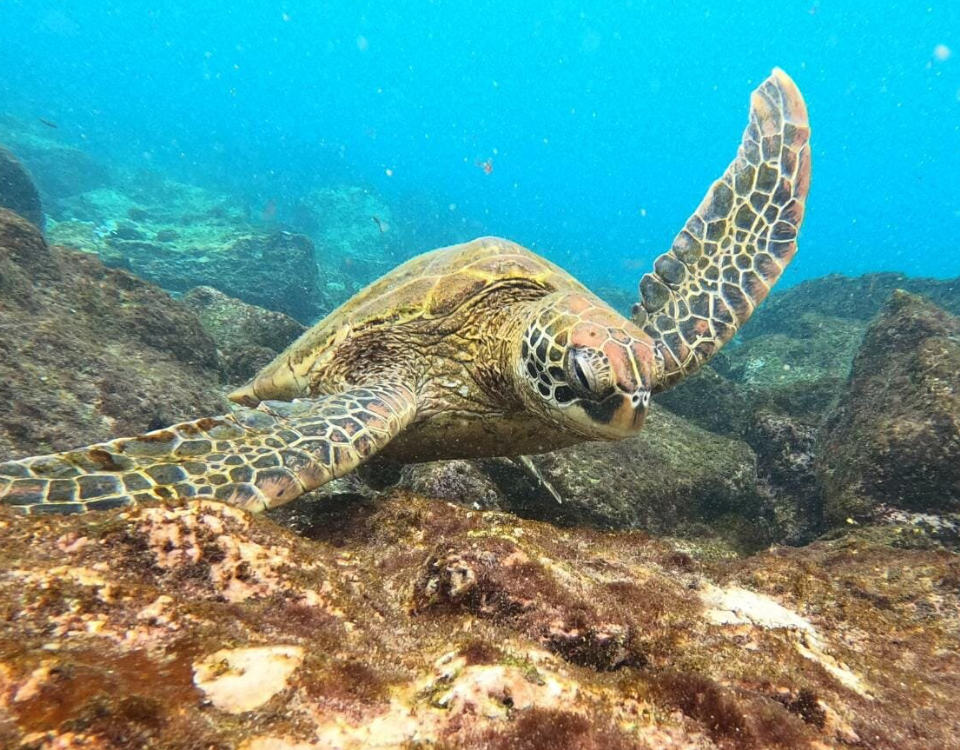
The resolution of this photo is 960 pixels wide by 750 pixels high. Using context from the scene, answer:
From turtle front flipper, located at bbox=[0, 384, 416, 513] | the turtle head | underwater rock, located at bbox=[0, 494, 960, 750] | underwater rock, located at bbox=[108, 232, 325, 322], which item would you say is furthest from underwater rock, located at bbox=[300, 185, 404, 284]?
underwater rock, located at bbox=[0, 494, 960, 750]

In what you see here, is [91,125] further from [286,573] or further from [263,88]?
[263,88]

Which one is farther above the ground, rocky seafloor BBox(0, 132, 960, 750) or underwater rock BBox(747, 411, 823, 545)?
underwater rock BBox(747, 411, 823, 545)

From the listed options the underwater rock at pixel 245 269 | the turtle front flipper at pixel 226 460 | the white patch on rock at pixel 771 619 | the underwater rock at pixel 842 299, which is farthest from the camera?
the underwater rock at pixel 245 269

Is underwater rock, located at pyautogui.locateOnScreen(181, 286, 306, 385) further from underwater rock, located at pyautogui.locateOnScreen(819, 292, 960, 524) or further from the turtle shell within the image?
underwater rock, located at pyautogui.locateOnScreen(819, 292, 960, 524)

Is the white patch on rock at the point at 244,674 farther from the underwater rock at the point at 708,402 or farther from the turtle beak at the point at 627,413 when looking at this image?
the underwater rock at the point at 708,402

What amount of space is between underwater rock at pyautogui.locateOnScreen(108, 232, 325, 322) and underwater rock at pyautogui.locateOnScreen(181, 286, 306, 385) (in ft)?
19.9

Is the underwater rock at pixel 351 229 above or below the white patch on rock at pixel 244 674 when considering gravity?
above

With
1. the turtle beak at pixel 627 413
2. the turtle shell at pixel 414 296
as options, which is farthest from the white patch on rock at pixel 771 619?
the turtle shell at pixel 414 296

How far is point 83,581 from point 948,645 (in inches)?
90.8

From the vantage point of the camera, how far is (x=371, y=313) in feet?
11.9

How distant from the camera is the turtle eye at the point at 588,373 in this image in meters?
2.42

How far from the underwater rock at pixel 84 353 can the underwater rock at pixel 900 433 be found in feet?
17.5

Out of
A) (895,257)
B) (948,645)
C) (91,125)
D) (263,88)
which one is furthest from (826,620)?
(895,257)

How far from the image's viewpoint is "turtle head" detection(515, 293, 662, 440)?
8.00 feet
